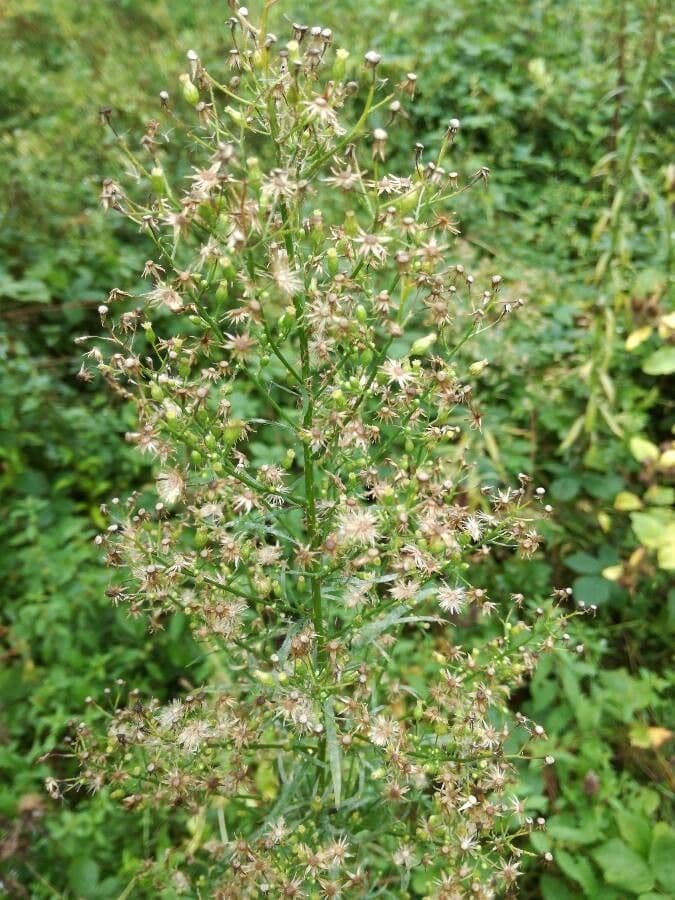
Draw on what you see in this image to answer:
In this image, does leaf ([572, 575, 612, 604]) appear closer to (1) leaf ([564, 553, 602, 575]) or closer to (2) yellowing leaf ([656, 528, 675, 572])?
(1) leaf ([564, 553, 602, 575])

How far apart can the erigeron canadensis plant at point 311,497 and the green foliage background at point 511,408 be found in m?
Result: 0.50

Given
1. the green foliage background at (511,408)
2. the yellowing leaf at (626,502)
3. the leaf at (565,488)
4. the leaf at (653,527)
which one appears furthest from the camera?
the leaf at (565,488)

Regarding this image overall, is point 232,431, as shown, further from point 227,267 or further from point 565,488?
point 565,488

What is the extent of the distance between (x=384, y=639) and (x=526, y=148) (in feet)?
12.9

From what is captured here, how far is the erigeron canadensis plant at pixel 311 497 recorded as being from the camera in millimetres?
1226

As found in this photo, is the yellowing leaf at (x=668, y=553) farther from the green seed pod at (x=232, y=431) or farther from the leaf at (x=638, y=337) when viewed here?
the green seed pod at (x=232, y=431)

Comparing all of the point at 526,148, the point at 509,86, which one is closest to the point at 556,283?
the point at 526,148

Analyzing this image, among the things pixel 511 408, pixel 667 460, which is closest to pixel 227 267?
pixel 667 460

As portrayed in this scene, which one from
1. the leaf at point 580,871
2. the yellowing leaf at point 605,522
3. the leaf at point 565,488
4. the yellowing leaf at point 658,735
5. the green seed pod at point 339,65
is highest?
the green seed pod at point 339,65

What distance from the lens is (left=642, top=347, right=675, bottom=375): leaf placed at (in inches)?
122

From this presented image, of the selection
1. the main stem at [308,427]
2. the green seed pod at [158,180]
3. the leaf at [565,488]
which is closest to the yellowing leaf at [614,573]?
the leaf at [565,488]

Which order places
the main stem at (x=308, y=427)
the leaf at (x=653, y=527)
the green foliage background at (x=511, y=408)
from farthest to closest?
the leaf at (x=653, y=527), the green foliage background at (x=511, y=408), the main stem at (x=308, y=427)

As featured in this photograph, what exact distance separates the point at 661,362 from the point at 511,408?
76 centimetres

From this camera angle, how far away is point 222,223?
4.11 ft
